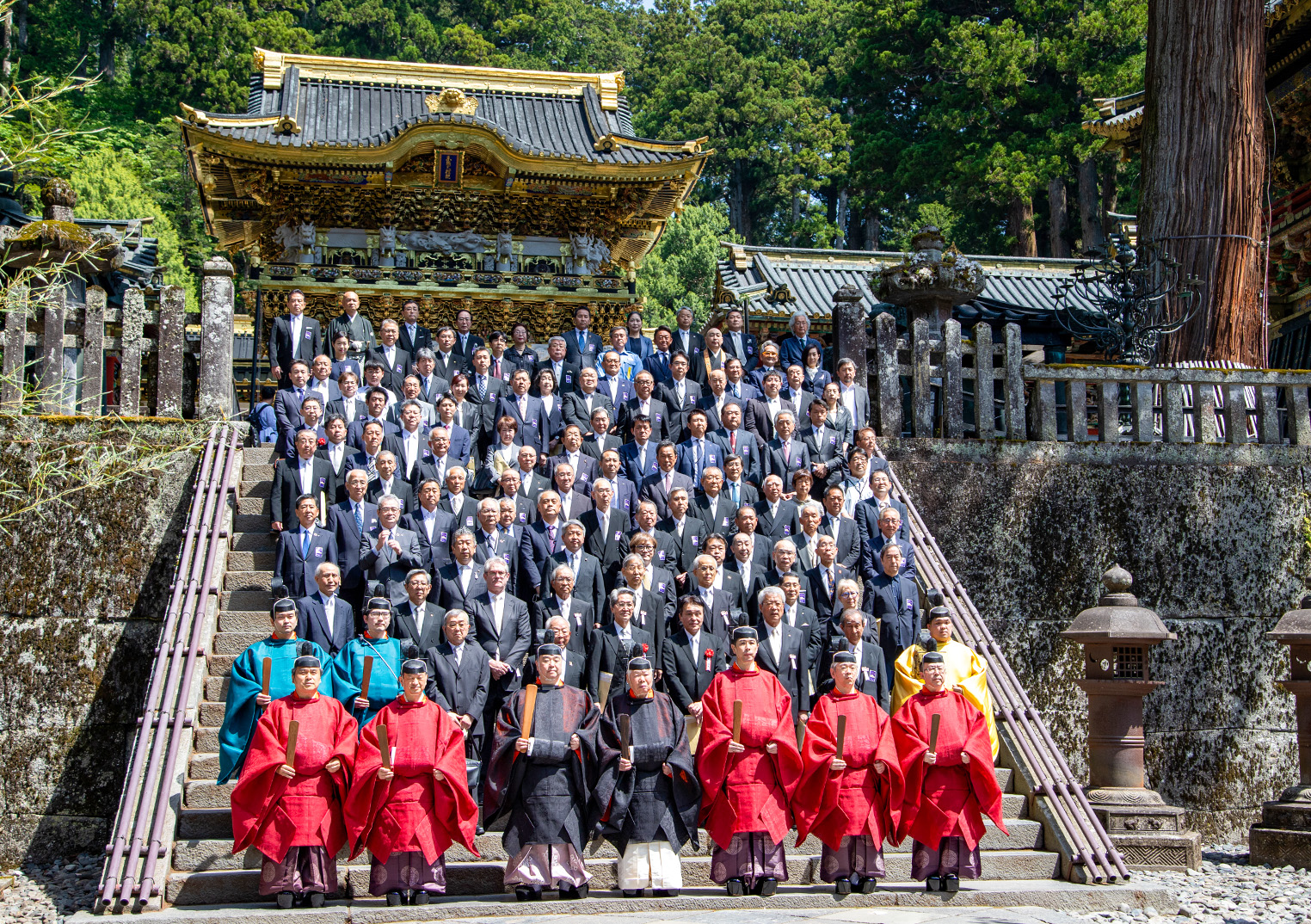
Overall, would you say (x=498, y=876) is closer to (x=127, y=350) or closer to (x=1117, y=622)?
(x=1117, y=622)

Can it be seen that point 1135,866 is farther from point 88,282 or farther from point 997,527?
point 88,282

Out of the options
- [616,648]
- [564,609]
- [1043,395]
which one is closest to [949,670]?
[616,648]

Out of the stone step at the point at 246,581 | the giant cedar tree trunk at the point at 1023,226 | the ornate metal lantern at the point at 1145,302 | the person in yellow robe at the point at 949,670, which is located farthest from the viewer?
the giant cedar tree trunk at the point at 1023,226

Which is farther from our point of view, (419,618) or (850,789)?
(419,618)

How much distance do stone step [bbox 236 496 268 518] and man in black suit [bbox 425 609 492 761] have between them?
7.81 ft

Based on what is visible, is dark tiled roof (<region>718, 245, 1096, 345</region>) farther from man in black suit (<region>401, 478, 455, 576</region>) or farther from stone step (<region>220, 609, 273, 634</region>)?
stone step (<region>220, 609, 273, 634</region>)

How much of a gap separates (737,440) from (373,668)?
11.6ft

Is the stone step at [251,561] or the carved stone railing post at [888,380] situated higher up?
the carved stone railing post at [888,380]

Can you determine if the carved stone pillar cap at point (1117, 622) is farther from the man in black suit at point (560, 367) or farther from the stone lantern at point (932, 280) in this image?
the stone lantern at point (932, 280)

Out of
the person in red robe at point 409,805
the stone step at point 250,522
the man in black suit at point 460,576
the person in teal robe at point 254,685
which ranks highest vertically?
the stone step at point 250,522

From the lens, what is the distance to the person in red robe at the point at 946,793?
22.1ft

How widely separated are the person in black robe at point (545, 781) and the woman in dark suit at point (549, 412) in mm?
3147

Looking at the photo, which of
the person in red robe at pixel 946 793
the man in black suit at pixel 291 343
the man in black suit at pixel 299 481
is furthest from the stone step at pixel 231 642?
the person in red robe at pixel 946 793

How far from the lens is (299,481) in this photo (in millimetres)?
8445
